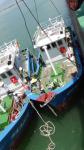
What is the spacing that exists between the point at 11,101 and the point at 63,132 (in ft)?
13.4

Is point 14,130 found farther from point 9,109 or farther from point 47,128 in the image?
point 47,128

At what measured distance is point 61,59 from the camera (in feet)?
67.8

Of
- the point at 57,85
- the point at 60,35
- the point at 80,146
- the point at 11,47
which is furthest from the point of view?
the point at 11,47

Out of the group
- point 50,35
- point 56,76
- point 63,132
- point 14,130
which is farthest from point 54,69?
point 14,130

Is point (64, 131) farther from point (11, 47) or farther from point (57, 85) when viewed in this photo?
point (11, 47)

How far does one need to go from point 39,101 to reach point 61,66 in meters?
3.42

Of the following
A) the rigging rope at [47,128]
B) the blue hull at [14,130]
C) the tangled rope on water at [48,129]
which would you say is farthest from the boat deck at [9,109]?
the tangled rope on water at [48,129]

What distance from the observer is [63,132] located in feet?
57.2

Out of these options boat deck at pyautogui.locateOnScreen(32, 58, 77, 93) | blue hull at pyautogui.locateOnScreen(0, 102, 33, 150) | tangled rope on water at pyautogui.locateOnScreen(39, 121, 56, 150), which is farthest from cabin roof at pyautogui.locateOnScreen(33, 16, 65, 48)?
tangled rope on water at pyautogui.locateOnScreen(39, 121, 56, 150)

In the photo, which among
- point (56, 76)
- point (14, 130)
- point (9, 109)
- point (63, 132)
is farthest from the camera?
point (56, 76)

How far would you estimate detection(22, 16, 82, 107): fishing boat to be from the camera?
18125 millimetres

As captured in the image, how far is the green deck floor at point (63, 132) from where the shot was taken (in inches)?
650

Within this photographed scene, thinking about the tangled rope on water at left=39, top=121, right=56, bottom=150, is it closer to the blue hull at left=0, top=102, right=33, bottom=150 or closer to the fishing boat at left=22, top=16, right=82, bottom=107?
the blue hull at left=0, top=102, right=33, bottom=150

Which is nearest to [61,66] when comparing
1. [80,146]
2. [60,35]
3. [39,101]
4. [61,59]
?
[61,59]
